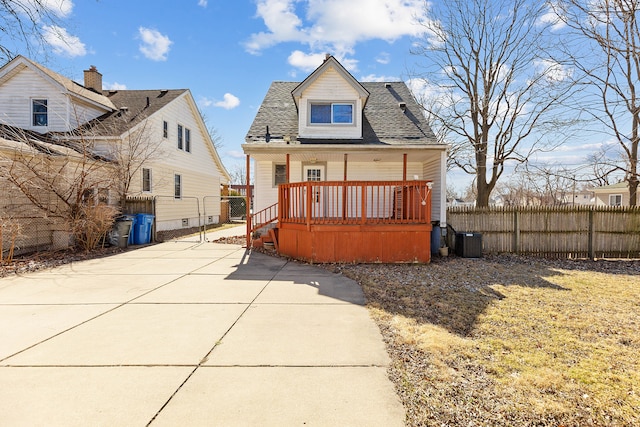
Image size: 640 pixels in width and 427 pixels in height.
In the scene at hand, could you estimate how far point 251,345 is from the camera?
339 cm

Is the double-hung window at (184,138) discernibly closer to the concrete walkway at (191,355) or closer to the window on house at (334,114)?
the window on house at (334,114)

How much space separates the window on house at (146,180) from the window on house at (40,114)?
4213mm

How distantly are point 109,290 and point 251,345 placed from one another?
3.77 meters

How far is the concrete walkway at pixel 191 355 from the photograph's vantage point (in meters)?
2.30

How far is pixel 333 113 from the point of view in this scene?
11.2m

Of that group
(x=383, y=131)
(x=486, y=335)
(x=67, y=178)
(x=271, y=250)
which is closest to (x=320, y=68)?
(x=383, y=131)

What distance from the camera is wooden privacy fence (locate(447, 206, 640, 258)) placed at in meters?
9.30

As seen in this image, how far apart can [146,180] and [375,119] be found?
1088 centimetres

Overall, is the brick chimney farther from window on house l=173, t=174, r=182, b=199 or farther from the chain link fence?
the chain link fence

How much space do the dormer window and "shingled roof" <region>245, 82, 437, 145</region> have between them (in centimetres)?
80

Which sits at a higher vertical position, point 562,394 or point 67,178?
point 67,178

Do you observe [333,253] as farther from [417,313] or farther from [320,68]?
[320,68]

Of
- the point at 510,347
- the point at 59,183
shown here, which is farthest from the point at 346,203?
the point at 59,183

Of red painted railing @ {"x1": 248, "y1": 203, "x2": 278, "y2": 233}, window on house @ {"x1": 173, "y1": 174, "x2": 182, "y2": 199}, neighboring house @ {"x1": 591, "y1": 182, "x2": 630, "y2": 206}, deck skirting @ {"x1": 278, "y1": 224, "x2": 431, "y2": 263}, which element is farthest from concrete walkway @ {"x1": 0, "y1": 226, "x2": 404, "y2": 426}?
neighboring house @ {"x1": 591, "y1": 182, "x2": 630, "y2": 206}
